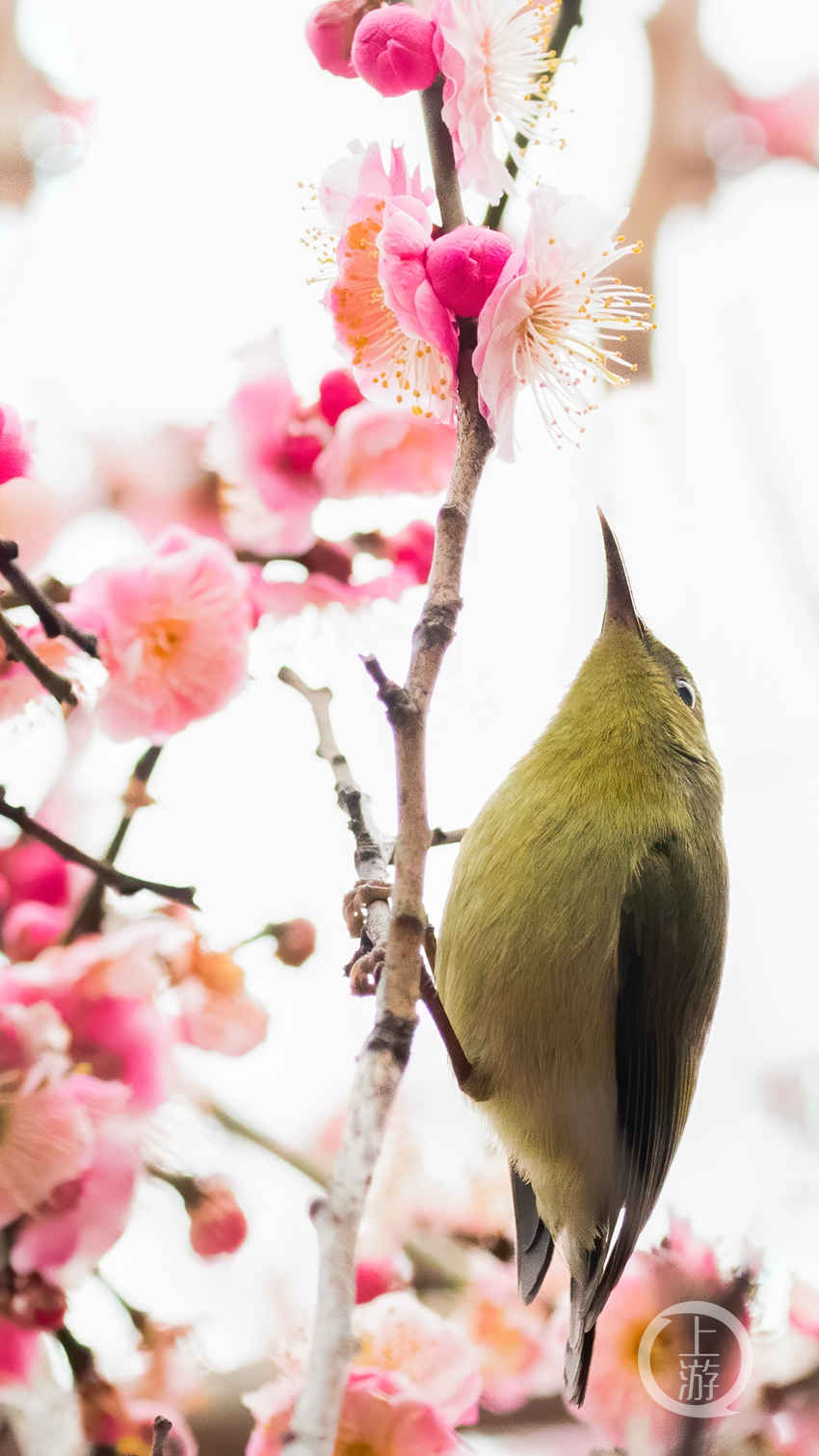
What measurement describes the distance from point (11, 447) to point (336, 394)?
0.87 feet

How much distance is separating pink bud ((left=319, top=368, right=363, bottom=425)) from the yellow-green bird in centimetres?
24

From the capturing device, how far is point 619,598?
95cm

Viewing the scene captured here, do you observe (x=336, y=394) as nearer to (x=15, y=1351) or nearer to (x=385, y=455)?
(x=385, y=455)

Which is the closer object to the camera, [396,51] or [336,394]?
[396,51]

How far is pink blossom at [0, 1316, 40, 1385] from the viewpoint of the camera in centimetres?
80

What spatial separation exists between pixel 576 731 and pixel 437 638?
1.39 feet

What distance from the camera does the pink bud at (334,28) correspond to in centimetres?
69

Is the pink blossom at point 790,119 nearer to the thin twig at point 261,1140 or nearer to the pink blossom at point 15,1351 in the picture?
the thin twig at point 261,1140

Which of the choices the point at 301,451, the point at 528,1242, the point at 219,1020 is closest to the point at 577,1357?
the point at 528,1242

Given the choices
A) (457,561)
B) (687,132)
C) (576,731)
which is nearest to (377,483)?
(576,731)

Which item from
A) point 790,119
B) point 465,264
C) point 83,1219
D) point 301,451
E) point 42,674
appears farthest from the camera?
point 790,119

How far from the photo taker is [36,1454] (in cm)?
82

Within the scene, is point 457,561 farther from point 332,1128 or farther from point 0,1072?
point 332,1128

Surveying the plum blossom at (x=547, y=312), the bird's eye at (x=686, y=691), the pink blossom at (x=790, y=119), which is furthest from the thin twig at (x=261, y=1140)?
the pink blossom at (x=790, y=119)
